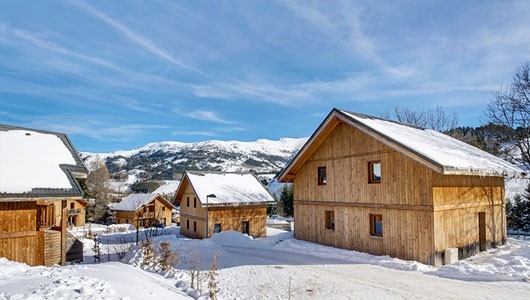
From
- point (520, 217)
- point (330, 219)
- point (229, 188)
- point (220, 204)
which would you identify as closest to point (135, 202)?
point (229, 188)

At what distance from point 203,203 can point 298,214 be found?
9.28 meters

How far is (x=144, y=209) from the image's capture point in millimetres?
49719

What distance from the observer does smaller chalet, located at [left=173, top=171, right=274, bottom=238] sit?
2792 centimetres

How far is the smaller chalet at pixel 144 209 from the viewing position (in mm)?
49856

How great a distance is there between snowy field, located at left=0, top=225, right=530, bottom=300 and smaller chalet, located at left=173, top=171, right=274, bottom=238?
34.2 feet

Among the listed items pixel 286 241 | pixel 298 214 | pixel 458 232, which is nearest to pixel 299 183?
pixel 298 214

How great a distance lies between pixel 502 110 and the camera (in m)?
26.4

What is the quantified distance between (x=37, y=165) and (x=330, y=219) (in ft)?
46.6

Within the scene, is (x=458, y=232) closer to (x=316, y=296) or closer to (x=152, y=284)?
(x=316, y=296)

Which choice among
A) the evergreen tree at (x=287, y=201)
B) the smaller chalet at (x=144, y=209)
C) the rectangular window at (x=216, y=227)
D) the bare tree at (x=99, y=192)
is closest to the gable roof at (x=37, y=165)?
the rectangular window at (x=216, y=227)

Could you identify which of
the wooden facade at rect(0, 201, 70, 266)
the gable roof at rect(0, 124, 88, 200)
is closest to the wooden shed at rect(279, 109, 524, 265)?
the gable roof at rect(0, 124, 88, 200)

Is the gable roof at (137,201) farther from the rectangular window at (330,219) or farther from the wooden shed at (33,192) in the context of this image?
the rectangular window at (330,219)

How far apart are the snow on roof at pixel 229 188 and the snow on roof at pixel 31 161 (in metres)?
13.2

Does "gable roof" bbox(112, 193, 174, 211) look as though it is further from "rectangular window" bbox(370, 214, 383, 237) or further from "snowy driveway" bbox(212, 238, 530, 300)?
"rectangular window" bbox(370, 214, 383, 237)
